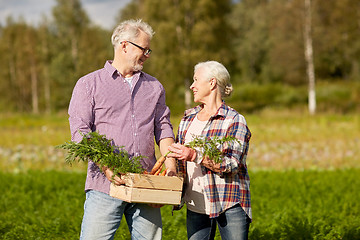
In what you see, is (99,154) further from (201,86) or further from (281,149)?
(281,149)

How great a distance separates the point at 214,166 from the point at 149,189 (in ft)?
1.58

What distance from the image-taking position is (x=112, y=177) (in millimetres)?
3100

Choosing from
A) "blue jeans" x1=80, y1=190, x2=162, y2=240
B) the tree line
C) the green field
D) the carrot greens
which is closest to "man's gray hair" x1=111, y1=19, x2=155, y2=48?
the carrot greens

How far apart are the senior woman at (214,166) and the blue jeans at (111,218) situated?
13.1 inches

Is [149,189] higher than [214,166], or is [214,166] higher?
[214,166]

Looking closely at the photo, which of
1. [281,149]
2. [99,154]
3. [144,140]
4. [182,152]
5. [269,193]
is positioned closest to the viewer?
[99,154]

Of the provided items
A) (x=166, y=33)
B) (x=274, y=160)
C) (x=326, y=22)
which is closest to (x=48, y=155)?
(x=274, y=160)

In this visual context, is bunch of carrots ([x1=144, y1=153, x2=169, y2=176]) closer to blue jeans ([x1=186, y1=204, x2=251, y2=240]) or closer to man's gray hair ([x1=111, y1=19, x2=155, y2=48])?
blue jeans ([x1=186, y1=204, x2=251, y2=240])

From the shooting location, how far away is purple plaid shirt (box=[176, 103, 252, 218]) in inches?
131

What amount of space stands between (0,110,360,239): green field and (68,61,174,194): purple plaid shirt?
1.87 m

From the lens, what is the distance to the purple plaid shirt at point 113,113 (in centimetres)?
329

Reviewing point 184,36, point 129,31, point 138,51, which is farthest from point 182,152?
point 184,36

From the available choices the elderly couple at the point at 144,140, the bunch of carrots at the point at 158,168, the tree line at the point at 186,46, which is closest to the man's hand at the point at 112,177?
the elderly couple at the point at 144,140

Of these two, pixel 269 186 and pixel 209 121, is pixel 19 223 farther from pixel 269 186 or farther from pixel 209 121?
pixel 269 186
